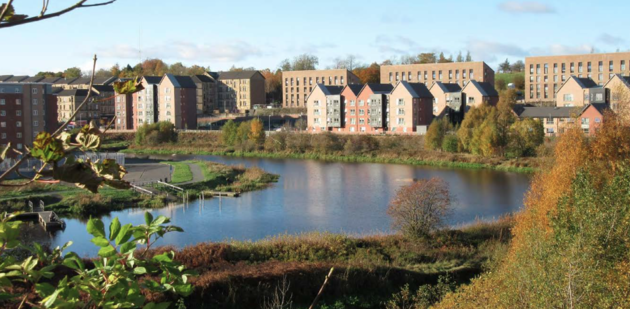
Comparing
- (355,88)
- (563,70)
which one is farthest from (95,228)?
(563,70)

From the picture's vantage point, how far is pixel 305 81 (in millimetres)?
43406

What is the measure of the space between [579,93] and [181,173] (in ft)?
64.5

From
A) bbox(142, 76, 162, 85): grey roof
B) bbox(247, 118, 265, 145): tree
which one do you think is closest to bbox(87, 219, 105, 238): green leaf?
bbox(247, 118, 265, 145): tree

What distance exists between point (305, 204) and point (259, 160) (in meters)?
11.6

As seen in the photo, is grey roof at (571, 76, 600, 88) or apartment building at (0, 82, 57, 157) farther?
grey roof at (571, 76, 600, 88)

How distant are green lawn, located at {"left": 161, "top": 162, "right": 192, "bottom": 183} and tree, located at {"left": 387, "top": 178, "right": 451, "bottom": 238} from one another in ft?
30.5

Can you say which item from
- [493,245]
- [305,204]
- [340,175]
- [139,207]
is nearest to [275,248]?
[493,245]

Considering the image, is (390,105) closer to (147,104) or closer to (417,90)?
(417,90)

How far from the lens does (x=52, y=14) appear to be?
3.39ft

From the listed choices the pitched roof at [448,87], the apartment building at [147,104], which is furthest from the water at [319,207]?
the apartment building at [147,104]

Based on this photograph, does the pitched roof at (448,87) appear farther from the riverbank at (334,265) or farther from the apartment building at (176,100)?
the riverbank at (334,265)

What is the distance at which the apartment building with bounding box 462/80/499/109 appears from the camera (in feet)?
104

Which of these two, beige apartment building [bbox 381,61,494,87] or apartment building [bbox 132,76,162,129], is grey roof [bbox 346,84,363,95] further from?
apartment building [bbox 132,76,162,129]

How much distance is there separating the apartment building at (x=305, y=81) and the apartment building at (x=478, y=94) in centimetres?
1109
